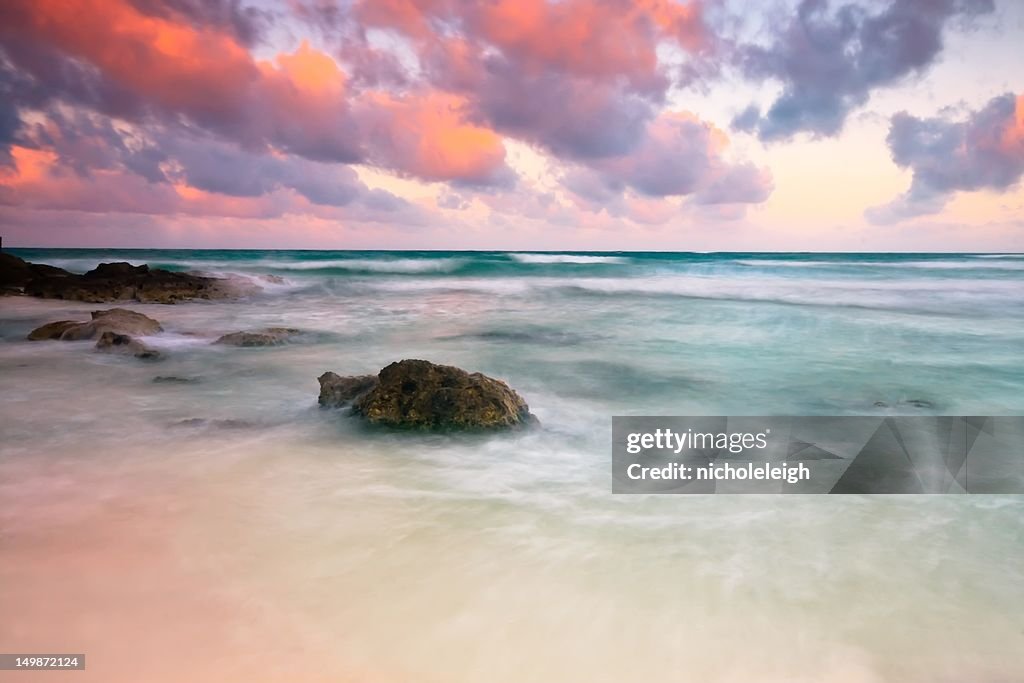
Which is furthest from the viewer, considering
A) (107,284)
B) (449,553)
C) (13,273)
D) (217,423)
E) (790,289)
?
(790,289)

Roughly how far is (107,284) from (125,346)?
33.9 ft

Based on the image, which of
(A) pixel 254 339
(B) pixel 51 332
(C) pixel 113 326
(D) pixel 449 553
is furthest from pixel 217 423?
(B) pixel 51 332

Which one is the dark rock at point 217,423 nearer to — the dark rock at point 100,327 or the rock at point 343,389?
the rock at point 343,389

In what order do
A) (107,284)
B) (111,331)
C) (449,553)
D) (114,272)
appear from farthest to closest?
1. (114,272)
2. (107,284)
3. (111,331)
4. (449,553)

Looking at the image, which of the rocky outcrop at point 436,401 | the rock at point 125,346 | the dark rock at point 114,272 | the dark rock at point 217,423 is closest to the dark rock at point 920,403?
the rocky outcrop at point 436,401

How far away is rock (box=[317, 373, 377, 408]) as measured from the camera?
18.2 feet

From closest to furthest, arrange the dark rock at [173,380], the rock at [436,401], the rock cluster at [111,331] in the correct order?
the rock at [436,401]
the dark rock at [173,380]
the rock cluster at [111,331]

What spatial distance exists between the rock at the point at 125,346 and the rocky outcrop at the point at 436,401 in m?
4.21

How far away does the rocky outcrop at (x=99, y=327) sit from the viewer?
8.98m

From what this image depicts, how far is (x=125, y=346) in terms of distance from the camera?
8.09 metres

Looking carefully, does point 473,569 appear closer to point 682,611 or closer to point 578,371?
point 682,611

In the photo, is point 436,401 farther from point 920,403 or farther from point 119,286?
point 119,286

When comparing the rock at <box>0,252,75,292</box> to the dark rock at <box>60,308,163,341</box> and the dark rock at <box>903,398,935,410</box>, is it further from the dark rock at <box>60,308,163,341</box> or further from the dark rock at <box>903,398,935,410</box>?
the dark rock at <box>903,398,935,410</box>

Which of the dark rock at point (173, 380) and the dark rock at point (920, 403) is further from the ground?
the dark rock at point (173, 380)
